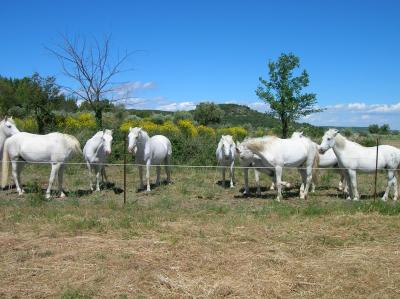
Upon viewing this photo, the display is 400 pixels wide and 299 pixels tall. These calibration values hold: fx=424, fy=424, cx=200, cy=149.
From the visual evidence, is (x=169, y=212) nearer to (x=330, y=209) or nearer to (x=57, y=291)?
(x=330, y=209)

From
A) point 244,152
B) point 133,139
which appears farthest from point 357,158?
point 133,139

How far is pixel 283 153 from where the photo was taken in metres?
11.4

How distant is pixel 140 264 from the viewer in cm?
599

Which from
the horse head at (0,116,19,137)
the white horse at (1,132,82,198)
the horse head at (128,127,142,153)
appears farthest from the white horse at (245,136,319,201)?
the horse head at (0,116,19,137)

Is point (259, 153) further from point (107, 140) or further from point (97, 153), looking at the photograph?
point (97, 153)

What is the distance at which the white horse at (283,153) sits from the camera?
37.0ft

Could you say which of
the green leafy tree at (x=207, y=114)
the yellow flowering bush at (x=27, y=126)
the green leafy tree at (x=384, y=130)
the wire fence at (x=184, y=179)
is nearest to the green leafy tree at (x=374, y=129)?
the green leafy tree at (x=384, y=130)

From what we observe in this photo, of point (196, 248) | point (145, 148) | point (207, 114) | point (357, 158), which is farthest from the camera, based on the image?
point (207, 114)

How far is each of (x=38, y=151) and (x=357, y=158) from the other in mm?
8443

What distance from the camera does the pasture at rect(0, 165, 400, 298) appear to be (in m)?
5.35

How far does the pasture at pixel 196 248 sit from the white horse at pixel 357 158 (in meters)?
0.91

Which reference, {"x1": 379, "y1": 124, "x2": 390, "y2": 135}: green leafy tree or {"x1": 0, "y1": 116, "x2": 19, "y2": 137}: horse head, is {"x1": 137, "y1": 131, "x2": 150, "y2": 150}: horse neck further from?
{"x1": 379, "y1": 124, "x2": 390, "y2": 135}: green leafy tree

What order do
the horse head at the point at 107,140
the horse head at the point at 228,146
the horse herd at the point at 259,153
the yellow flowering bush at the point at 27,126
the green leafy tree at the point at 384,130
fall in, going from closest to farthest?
the horse herd at the point at 259,153 → the horse head at the point at 107,140 → the horse head at the point at 228,146 → the yellow flowering bush at the point at 27,126 → the green leafy tree at the point at 384,130

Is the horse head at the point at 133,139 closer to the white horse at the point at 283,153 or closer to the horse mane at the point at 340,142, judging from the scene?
the white horse at the point at 283,153
